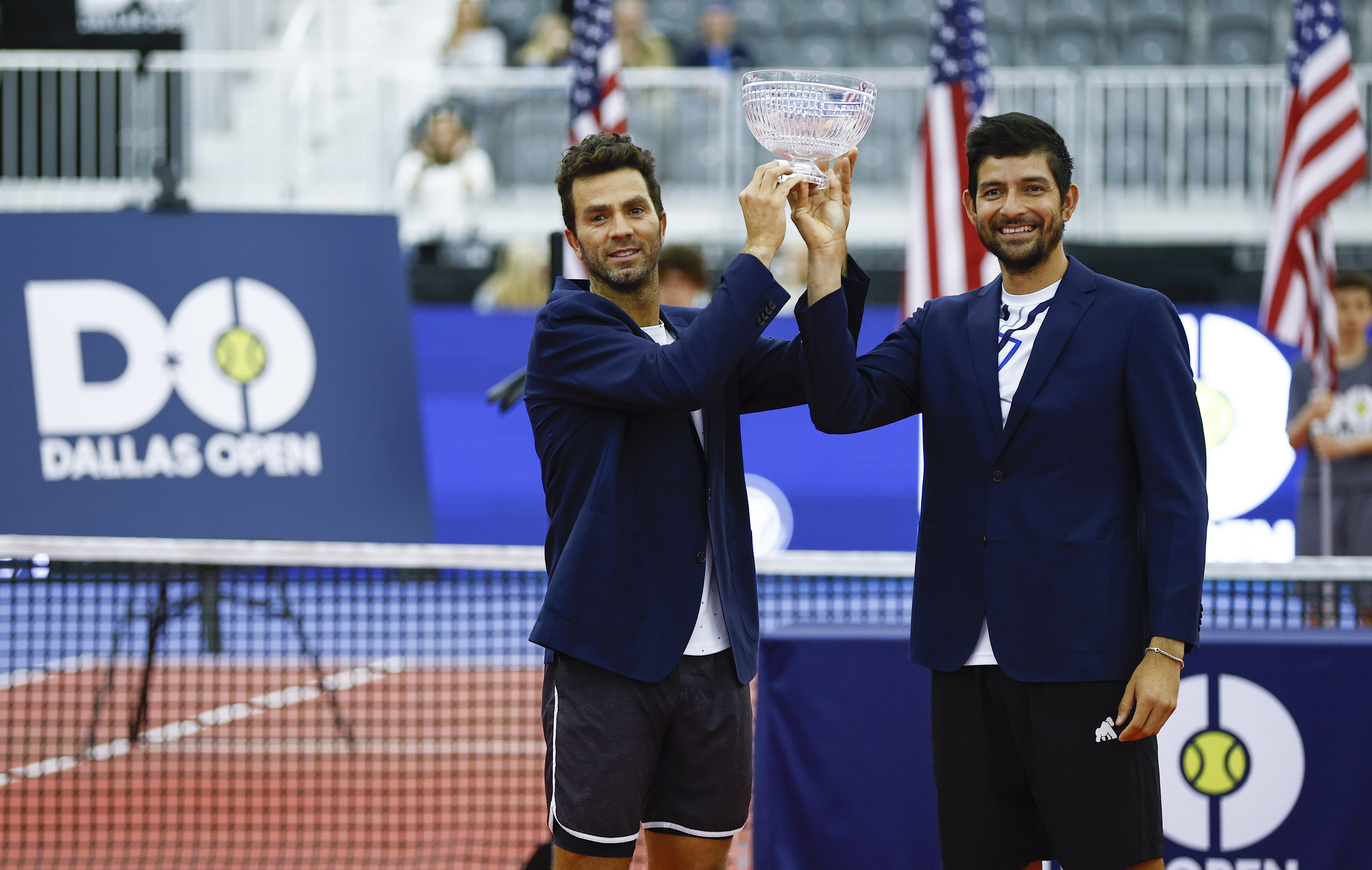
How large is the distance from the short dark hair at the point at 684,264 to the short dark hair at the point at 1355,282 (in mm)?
4384

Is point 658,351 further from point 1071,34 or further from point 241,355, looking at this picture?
point 1071,34

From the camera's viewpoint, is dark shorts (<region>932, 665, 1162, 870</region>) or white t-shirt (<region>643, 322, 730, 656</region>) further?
white t-shirt (<region>643, 322, 730, 656</region>)

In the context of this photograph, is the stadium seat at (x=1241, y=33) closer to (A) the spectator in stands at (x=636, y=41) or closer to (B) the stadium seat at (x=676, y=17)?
(B) the stadium seat at (x=676, y=17)

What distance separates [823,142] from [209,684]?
605cm

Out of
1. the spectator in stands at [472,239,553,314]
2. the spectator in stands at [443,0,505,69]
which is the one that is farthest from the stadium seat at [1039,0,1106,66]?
the spectator in stands at [472,239,553,314]

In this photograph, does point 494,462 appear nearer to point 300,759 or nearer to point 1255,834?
point 300,759

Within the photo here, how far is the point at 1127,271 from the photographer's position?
11250 mm

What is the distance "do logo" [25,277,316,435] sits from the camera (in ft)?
24.4

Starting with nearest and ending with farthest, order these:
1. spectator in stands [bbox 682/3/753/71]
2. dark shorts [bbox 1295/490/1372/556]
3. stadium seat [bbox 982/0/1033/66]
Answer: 1. dark shorts [bbox 1295/490/1372/556]
2. spectator in stands [bbox 682/3/753/71]
3. stadium seat [bbox 982/0/1033/66]

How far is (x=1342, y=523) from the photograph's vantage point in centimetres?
804

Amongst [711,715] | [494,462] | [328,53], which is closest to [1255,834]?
[711,715]

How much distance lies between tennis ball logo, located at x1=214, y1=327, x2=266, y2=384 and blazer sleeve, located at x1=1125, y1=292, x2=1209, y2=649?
5885mm

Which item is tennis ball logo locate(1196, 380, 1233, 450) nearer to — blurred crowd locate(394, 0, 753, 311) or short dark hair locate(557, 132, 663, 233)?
blurred crowd locate(394, 0, 753, 311)

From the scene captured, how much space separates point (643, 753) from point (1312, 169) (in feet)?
24.0
